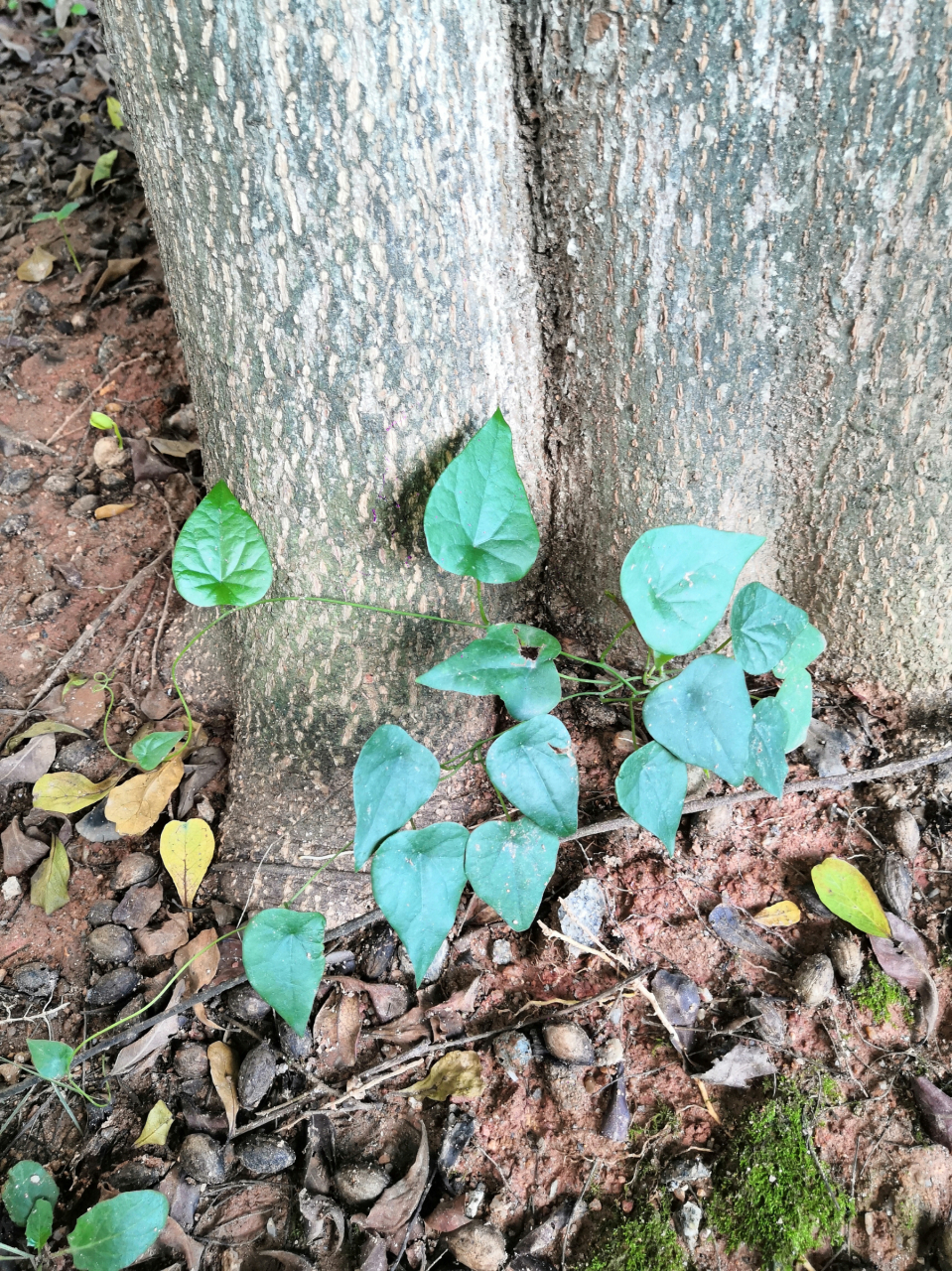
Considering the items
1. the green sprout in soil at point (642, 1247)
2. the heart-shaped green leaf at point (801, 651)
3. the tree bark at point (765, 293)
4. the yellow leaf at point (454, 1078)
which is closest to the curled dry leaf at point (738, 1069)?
the green sprout in soil at point (642, 1247)

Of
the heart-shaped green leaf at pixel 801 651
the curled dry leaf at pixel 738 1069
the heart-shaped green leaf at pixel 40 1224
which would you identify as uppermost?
the heart-shaped green leaf at pixel 801 651

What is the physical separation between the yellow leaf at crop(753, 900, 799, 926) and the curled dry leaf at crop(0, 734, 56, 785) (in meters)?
1.26

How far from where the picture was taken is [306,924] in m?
1.06

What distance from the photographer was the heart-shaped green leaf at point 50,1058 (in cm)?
113

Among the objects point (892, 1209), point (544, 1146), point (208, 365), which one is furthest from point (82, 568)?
point (892, 1209)

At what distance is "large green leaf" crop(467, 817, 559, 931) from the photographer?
41.7 inches

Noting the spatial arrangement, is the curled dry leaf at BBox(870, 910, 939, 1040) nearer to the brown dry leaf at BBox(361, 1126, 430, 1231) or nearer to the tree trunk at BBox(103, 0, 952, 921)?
the tree trunk at BBox(103, 0, 952, 921)

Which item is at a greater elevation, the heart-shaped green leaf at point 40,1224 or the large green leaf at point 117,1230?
the large green leaf at point 117,1230

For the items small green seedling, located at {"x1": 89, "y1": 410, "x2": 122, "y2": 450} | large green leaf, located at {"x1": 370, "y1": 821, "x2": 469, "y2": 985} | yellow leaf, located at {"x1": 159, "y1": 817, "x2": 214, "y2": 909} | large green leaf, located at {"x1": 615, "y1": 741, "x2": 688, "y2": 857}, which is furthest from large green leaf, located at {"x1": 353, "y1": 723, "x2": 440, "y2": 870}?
small green seedling, located at {"x1": 89, "y1": 410, "x2": 122, "y2": 450}

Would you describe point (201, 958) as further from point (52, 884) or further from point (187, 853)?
point (52, 884)

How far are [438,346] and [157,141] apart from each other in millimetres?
447

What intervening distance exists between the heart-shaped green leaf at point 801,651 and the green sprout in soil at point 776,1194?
585 millimetres

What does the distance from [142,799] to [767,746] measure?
1.04 metres

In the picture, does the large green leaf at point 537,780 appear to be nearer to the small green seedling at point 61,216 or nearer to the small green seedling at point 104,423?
the small green seedling at point 104,423
